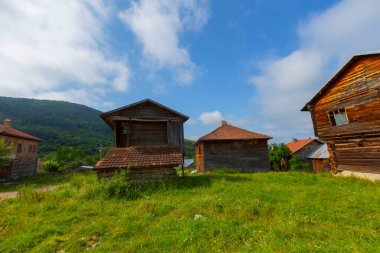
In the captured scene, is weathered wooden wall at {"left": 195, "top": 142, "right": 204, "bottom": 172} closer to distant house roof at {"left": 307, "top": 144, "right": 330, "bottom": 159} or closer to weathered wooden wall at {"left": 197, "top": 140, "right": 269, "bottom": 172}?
weathered wooden wall at {"left": 197, "top": 140, "right": 269, "bottom": 172}

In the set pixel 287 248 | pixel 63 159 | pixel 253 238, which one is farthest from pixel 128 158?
pixel 63 159

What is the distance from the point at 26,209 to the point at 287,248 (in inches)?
425

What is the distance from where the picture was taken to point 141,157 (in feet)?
39.2

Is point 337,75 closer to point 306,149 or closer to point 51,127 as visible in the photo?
point 306,149

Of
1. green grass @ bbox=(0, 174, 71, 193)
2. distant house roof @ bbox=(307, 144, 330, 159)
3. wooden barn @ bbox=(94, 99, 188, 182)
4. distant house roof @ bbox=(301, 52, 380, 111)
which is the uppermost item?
distant house roof @ bbox=(301, 52, 380, 111)

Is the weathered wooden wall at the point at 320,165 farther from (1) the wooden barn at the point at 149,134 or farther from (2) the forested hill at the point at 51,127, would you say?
(2) the forested hill at the point at 51,127

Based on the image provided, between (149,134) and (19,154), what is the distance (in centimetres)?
2548

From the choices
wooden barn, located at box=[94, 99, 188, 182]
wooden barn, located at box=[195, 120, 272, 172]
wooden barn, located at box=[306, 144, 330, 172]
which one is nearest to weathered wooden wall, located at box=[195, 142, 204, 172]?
wooden barn, located at box=[195, 120, 272, 172]

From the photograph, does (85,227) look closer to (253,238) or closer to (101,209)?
(101,209)

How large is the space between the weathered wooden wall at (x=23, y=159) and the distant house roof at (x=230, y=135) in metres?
26.6

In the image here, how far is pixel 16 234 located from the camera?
20.1 feet

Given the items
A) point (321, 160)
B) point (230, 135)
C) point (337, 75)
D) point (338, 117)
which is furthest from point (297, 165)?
point (337, 75)

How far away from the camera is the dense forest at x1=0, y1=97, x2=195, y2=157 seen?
72.7m

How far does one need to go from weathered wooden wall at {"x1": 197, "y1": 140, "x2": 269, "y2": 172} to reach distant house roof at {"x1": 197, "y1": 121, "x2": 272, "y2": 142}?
0.62 m
